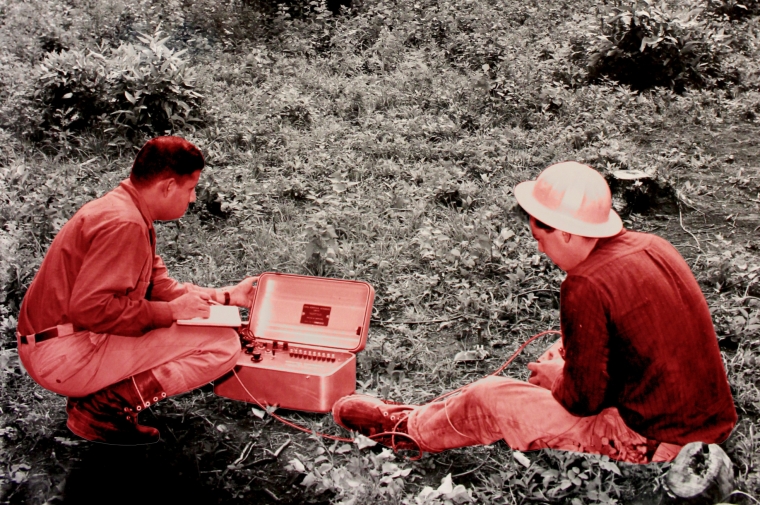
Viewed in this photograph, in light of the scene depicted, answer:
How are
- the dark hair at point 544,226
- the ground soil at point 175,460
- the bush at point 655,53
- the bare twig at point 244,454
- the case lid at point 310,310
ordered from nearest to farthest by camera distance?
the dark hair at point 544,226 → the ground soil at point 175,460 → the bare twig at point 244,454 → the case lid at point 310,310 → the bush at point 655,53

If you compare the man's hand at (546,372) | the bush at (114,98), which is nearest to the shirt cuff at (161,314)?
the man's hand at (546,372)

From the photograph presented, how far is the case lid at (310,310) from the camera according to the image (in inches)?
149

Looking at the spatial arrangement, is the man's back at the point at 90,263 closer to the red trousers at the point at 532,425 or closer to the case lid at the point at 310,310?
the case lid at the point at 310,310

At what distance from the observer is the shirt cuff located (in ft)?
10.3

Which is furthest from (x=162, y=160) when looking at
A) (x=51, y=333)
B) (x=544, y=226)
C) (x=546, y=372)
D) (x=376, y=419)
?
(x=546, y=372)

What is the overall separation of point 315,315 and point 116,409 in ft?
3.79

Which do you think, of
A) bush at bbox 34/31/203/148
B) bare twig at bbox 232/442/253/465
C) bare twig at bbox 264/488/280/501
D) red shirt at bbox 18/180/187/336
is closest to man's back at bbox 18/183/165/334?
A: red shirt at bbox 18/180/187/336

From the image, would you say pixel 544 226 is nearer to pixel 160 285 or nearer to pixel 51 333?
pixel 160 285

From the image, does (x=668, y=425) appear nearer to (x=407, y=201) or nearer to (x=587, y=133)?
(x=407, y=201)

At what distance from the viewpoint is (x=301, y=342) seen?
3840 millimetres

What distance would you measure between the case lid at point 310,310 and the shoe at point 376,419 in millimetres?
404

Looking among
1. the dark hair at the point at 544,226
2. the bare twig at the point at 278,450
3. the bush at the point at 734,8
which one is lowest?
the bare twig at the point at 278,450

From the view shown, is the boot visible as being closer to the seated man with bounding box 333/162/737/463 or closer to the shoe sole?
the shoe sole

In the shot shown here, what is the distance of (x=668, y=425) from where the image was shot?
2.52 m
